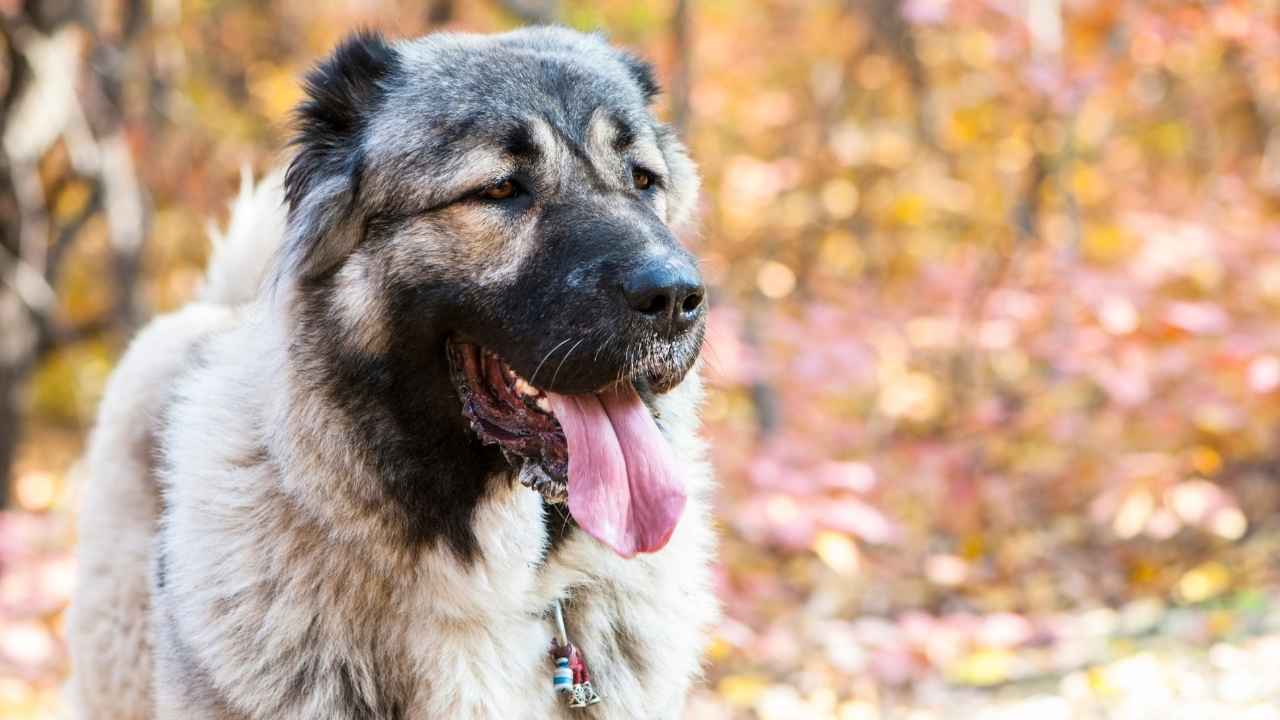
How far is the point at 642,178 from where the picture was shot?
2977 millimetres

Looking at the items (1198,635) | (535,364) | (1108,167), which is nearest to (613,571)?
(535,364)

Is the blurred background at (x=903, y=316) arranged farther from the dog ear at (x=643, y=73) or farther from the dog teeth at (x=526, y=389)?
the dog teeth at (x=526, y=389)

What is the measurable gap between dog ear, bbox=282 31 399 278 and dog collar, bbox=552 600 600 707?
0.95 metres

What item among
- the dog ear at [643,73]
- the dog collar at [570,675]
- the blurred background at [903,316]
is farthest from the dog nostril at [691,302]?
the blurred background at [903,316]

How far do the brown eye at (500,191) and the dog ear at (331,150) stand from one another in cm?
30

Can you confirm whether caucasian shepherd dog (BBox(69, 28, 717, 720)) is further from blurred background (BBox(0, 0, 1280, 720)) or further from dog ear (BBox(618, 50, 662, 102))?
blurred background (BBox(0, 0, 1280, 720))

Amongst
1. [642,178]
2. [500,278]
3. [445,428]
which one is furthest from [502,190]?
[445,428]

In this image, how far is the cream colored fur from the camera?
262 centimetres

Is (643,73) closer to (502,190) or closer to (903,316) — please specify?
(502,190)

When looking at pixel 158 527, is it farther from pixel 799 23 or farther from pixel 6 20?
pixel 799 23

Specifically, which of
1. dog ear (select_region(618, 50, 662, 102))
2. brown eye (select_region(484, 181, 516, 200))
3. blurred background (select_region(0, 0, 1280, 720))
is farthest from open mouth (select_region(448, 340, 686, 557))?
blurred background (select_region(0, 0, 1280, 720))

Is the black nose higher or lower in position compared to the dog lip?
higher

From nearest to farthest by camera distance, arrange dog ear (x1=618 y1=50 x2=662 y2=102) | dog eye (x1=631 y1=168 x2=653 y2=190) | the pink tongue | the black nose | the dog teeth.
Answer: the black nose < the pink tongue < the dog teeth < dog eye (x1=631 y1=168 x2=653 y2=190) < dog ear (x1=618 y1=50 x2=662 y2=102)

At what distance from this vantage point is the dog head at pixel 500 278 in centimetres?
252
